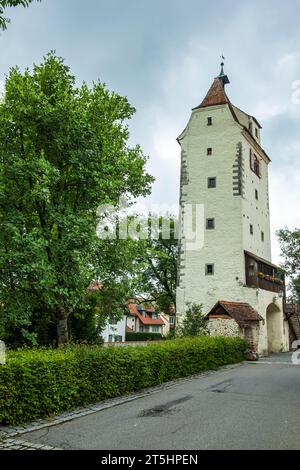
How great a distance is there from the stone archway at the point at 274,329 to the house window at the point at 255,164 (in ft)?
36.2

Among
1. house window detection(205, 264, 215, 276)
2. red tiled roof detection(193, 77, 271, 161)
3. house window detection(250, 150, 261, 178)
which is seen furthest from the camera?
house window detection(250, 150, 261, 178)

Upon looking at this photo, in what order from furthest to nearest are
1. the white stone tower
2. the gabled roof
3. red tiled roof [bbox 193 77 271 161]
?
red tiled roof [bbox 193 77 271 161]
the white stone tower
the gabled roof

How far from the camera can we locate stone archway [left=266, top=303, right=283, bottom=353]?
33972 mm

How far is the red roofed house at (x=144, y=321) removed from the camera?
66.8 meters

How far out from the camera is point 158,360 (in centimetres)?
1462

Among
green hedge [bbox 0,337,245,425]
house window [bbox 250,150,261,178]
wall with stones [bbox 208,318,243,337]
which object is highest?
house window [bbox 250,150,261,178]

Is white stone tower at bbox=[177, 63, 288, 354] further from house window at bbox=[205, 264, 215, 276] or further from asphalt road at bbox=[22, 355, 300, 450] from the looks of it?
asphalt road at bbox=[22, 355, 300, 450]

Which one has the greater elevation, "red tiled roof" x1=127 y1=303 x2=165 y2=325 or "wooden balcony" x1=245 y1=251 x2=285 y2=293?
"wooden balcony" x1=245 y1=251 x2=285 y2=293

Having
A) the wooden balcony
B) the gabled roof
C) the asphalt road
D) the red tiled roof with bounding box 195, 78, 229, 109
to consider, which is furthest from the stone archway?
the asphalt road

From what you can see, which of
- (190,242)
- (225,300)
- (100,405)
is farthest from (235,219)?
(100,405)

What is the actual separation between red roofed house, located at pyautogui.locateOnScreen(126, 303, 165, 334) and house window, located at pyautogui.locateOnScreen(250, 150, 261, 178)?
119ft
